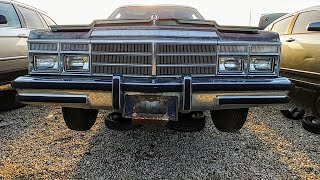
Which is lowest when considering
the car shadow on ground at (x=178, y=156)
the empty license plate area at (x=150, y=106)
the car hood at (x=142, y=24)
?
the car shadow on ground at (x=178, y=156)

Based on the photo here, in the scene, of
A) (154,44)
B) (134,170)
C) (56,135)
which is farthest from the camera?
(56,135)

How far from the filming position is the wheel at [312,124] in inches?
152

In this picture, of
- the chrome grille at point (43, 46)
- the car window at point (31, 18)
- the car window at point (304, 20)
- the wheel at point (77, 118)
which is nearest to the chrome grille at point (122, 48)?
the chrome grille at point (43, 46)

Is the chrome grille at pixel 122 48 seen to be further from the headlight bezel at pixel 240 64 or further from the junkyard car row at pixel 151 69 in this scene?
the headlight bezel at pixel 240 64

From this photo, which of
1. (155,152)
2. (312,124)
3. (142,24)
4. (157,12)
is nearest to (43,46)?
(142,24)

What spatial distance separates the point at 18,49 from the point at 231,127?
386cm

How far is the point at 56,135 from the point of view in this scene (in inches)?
143

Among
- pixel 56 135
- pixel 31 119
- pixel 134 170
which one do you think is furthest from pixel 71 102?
pixel 31 119

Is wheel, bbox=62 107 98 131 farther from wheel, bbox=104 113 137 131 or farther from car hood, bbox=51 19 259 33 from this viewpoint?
car hood, bbox=51 19 259 33

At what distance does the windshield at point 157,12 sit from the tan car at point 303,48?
5.50 feet

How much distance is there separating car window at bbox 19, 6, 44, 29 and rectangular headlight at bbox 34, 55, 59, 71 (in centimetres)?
355

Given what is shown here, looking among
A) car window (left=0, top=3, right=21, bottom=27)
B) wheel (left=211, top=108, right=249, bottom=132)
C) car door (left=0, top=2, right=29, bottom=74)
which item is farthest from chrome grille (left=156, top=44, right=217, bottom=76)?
car window (left=0, top=3, right=21, bottom=27)

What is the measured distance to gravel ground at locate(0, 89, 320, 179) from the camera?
2.69 metres

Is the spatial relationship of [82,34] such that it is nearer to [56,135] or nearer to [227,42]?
[227,42]
